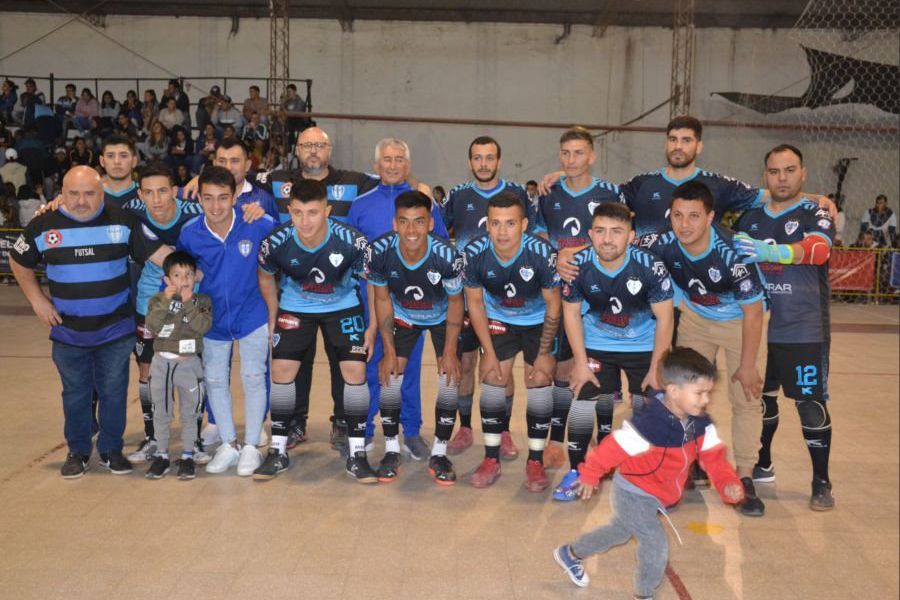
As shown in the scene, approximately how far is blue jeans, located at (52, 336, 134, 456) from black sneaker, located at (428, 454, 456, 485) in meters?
2.00

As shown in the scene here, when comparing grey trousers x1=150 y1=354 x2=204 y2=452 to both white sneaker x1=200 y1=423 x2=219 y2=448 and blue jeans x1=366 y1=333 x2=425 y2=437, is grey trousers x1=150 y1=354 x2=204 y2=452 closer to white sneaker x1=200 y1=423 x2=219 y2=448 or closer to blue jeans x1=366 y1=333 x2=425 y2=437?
white sneaker x1=200 y1=423 x2=219 y2=448

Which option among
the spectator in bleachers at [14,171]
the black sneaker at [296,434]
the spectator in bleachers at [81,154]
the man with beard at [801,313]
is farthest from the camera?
the spectator in bleachers at [14,171]

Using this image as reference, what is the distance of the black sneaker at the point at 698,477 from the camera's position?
523 centimetres

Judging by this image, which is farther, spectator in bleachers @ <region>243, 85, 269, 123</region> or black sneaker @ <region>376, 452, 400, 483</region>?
spectator in bleachers @ <region>243, 85, 269, 123</region>

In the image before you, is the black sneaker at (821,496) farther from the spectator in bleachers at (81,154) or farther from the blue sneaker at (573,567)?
the spectator in bleachers at (81,154)

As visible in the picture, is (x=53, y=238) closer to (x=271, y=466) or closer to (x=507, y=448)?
(x=271, y=466)

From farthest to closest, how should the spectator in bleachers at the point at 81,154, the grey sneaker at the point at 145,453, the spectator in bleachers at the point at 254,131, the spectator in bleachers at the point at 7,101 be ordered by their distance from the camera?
the spectator in bleachers at the point at 7,101 < the spectator in bleachers at the point at 254,131 < the spectator in bleachers at the point at 81,154 < the grey sneaker at the point at 145,453

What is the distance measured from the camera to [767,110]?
20.5 meters

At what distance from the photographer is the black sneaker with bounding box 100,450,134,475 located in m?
5.26

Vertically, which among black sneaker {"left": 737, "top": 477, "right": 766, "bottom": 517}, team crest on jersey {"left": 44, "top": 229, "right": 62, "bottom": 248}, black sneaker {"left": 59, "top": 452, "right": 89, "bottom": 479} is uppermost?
team crest on jersey {"left": 44, "top": 229, "right": 62, "bottom": 248}

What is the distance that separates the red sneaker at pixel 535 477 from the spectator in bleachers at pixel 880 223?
14.1 m

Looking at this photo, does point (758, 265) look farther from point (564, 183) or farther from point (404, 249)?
point (404, 249)

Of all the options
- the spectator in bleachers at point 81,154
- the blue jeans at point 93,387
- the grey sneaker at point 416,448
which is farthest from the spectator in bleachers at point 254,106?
the grey sneaker at point 416,448

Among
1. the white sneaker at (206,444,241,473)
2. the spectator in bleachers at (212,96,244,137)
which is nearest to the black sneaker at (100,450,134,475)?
the white sneaker at (206,444,241,473)
